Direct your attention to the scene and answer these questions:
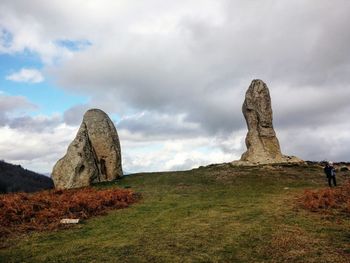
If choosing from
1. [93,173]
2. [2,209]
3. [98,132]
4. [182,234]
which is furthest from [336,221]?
[98,132]

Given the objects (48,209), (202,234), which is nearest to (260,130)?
(48,209)

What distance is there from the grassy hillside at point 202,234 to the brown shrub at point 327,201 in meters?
0.64

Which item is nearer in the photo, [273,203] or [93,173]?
[273,203]

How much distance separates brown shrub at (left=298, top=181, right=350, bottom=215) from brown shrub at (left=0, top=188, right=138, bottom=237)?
9867mm

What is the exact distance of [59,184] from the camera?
3262 centimetres

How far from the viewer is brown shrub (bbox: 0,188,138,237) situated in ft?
60.8

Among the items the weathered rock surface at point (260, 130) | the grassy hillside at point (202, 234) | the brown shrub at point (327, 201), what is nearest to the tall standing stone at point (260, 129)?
the weathered rock surface at point (260, 130)

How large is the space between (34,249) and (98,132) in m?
22.8

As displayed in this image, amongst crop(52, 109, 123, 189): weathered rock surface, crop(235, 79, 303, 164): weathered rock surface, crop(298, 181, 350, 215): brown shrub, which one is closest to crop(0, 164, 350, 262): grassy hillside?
crop(298, 181, 350, 215): brown shrub

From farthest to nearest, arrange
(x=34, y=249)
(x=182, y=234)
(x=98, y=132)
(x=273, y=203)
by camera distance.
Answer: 1. (x=98, y=132)
2. (x=273, y=203)
3. (x=182, y=234)
4. (x=34, y=249)

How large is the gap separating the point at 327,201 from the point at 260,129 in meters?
23.2

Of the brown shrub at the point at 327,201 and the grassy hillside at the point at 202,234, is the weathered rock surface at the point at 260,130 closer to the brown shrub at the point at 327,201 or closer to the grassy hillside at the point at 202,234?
the grassy hillside at the point at 202,234

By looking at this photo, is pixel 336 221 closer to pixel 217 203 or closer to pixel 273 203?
pixel 273 203

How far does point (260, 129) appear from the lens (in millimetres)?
43344
